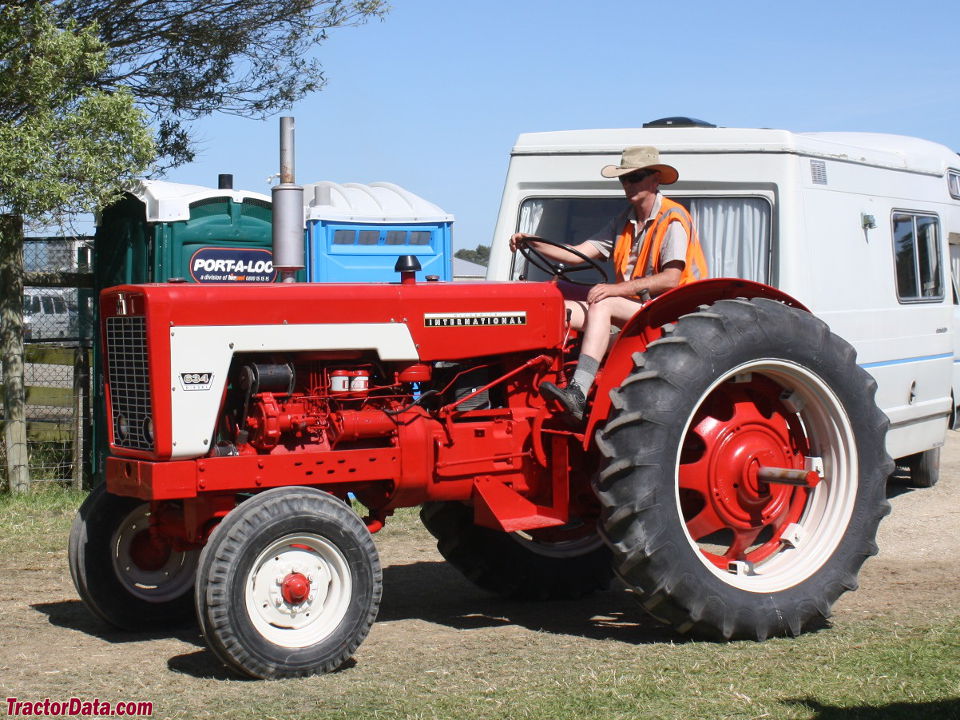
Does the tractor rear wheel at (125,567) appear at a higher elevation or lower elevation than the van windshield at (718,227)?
lower

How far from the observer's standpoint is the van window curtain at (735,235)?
23.9 ft

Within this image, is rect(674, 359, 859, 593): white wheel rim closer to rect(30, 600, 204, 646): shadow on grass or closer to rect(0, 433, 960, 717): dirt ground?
rect(0, 433, 960, 717): dirt ground

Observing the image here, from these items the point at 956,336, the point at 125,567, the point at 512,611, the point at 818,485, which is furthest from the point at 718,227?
the point at 956,336

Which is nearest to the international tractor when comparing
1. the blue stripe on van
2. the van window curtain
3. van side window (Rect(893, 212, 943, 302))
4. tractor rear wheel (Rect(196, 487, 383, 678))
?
tractor rear wheel (Rect(196, 487, 383, 678))

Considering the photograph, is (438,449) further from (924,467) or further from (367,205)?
(924,467)

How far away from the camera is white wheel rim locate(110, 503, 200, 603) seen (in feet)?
17.4

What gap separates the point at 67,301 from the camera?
9.19 meters

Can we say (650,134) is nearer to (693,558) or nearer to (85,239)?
(693,558)

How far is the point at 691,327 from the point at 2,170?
476 cm

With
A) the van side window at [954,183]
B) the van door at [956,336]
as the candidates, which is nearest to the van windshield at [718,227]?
the van side window at [954,183]

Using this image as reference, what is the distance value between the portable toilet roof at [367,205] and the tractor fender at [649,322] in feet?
13.9

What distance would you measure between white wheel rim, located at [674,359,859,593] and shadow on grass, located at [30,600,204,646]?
218 cm

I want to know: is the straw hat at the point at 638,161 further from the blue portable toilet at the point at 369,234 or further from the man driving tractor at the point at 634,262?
the blue portable toilet at the point at 369,234

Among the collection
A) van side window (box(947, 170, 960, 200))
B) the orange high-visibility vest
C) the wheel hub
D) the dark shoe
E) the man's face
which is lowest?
the wheel hub
